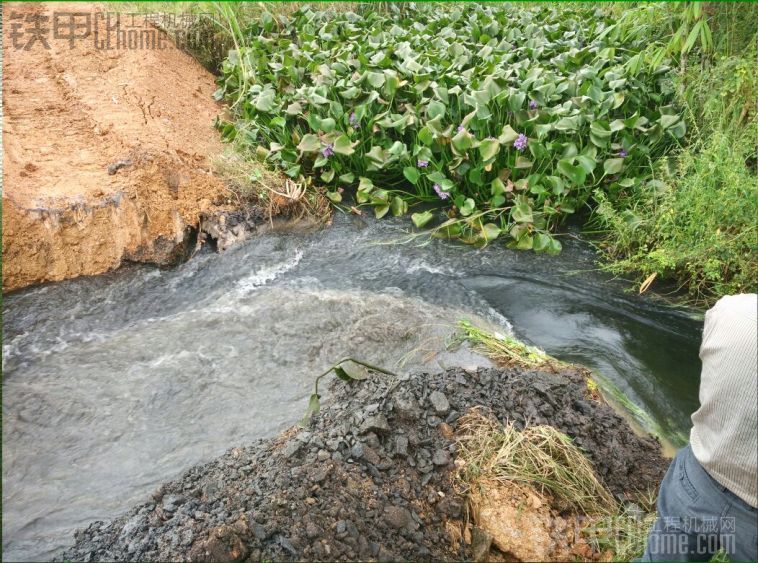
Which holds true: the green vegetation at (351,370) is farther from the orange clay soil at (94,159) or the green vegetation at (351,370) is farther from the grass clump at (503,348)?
the orange clay soil at (94,159)

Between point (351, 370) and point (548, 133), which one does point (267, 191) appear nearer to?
point (351, 370)

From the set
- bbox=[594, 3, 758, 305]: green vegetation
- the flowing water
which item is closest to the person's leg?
the flowing water

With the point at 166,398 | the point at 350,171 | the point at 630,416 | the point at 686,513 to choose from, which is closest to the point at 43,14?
the point at 350,171

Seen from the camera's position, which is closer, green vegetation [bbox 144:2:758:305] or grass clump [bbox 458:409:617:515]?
grass clump [bbox 458:409:617:515]

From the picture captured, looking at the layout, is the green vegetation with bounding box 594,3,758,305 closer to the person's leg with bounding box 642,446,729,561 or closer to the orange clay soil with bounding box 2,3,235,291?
the person's leg with bounding box 642,446,729,561

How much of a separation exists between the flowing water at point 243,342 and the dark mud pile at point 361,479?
0.99ft

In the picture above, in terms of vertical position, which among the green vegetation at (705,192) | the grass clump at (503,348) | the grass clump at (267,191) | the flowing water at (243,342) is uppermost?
the green vegetation at (705,192)

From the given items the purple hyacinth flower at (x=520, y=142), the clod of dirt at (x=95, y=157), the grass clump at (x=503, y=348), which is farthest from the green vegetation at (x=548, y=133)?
the grass clump at (x=503, y=348)

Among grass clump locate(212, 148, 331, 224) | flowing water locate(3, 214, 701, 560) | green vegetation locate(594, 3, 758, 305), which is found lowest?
flowing water locate(3, 214, 701, 560)

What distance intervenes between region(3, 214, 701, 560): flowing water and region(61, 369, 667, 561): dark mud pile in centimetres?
30

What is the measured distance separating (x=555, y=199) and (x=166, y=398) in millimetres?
3053

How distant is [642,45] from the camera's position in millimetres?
4984

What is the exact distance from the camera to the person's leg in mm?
1696

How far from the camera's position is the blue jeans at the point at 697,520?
1652 millimetres
